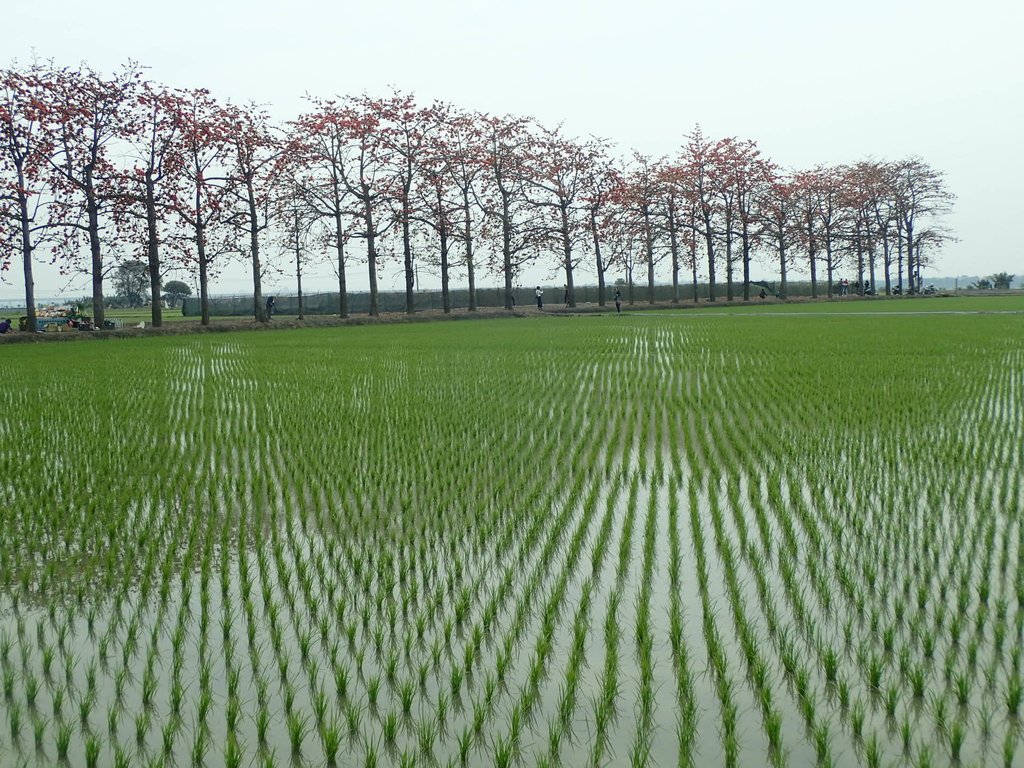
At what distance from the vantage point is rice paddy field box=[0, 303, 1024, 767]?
3.25m

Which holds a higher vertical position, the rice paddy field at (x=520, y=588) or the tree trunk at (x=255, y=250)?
the tree trunk at (x=255, y=250)

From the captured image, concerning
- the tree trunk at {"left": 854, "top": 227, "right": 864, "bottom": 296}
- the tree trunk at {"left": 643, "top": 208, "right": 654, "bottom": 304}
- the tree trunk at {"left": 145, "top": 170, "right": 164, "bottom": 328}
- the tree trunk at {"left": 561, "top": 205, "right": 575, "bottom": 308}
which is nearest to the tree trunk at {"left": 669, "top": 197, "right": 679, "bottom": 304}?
the tree trunk at {"left": 643, "top": 208, "right": 654, "bottom": 304}

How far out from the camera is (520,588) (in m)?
4.65

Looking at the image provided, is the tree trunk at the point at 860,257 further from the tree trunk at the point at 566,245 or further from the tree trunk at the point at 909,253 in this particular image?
the tree trunk at the point at 566,245

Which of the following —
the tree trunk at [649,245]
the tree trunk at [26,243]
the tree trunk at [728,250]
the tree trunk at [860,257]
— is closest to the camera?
the tree trunk at [26,243]

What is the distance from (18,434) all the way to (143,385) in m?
5.07

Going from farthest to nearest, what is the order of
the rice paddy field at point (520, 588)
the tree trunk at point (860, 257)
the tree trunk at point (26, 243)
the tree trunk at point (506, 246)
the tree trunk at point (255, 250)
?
the tree trunk at point (860, 257), the tree trunk at point (506, 246), the tree trunk at point (255, 250), the tree trunk at point (26, 243), the rice paddy field at point (520, 588)

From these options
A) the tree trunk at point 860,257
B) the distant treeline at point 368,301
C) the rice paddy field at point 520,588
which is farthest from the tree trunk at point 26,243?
the tree trunk at point 860,257

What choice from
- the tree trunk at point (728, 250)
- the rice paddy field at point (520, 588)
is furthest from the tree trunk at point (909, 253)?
the rice paddy field at point (520, 588)

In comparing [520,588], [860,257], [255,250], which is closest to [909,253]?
[860,257]

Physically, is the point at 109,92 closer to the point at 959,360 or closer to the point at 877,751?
the point at 959,360

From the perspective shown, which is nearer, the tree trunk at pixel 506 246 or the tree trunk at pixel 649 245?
the tree trunk at pixel 506 246

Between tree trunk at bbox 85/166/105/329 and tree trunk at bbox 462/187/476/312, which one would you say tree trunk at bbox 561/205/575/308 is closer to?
tree trunk at bbox 462/187/476/312

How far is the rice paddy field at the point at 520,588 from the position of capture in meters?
3.25
